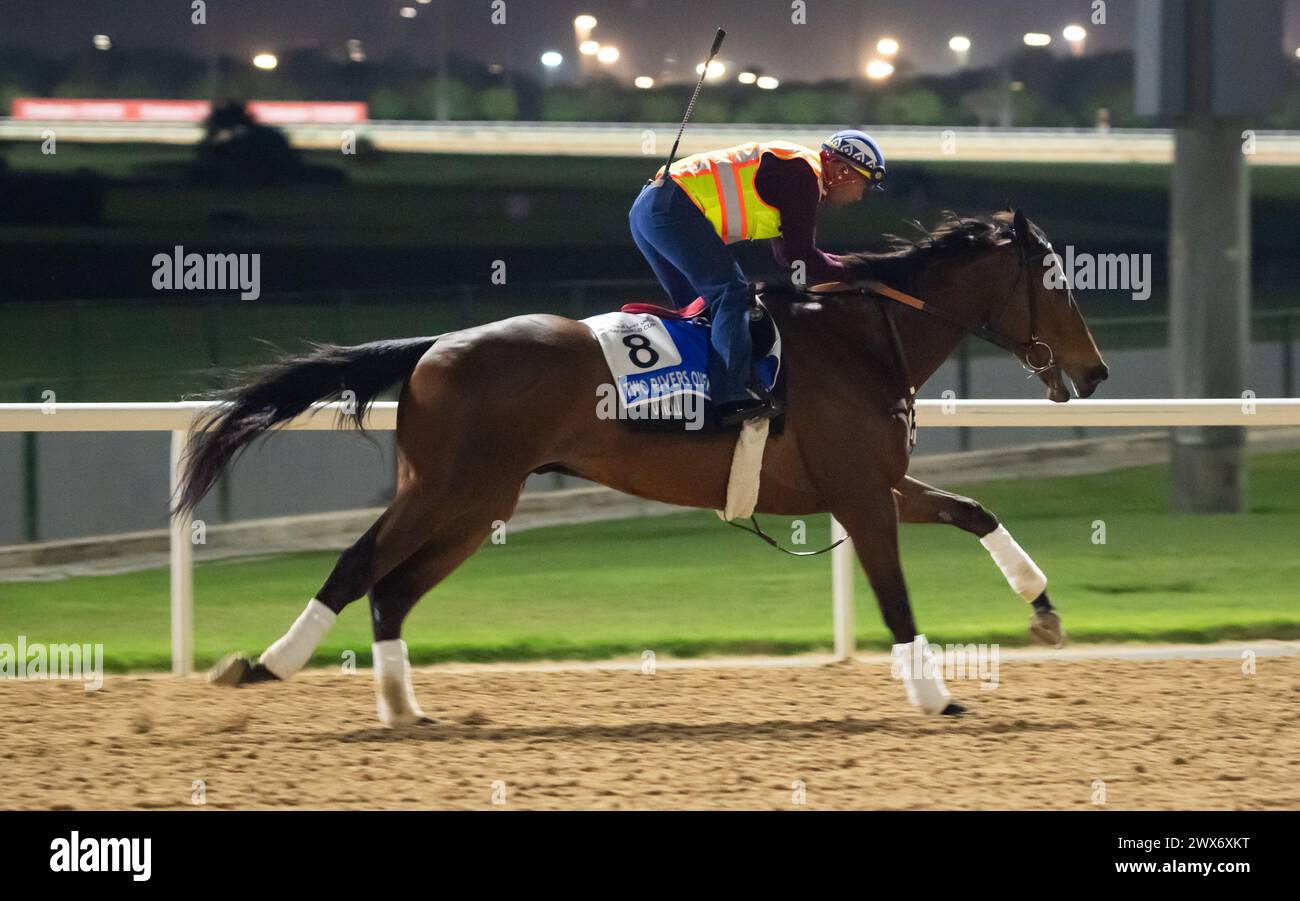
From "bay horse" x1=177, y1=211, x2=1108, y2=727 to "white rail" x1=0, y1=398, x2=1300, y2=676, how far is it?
561 millimetres

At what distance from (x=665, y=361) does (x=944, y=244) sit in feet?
3.51

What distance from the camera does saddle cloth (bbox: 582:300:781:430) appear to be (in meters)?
4.76

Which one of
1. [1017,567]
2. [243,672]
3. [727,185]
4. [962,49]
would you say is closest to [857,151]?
[727,185]

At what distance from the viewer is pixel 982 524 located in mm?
5254

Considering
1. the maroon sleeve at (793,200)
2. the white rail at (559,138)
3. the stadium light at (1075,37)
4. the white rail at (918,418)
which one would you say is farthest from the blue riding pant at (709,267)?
the stadium light at (1075,37)

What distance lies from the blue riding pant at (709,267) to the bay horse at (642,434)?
188mm

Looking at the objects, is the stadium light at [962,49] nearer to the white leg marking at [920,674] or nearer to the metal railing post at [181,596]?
the metal railing post at [181,596]

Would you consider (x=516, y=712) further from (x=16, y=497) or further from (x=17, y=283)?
(x=17, y=283)

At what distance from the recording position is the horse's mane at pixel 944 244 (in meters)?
5.20

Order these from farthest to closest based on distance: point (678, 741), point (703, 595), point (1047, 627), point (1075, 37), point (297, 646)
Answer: point (1075, 37)
point (703, 595)
point (1047, 627)
point (678, 741)
point (297, 646)

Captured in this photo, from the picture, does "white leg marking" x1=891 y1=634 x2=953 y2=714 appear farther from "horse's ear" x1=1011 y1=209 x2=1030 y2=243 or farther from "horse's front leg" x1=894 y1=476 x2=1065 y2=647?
"horse's ear" x1=1011 y1=209 x2=1030 y2=243

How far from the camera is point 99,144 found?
2444 cm
